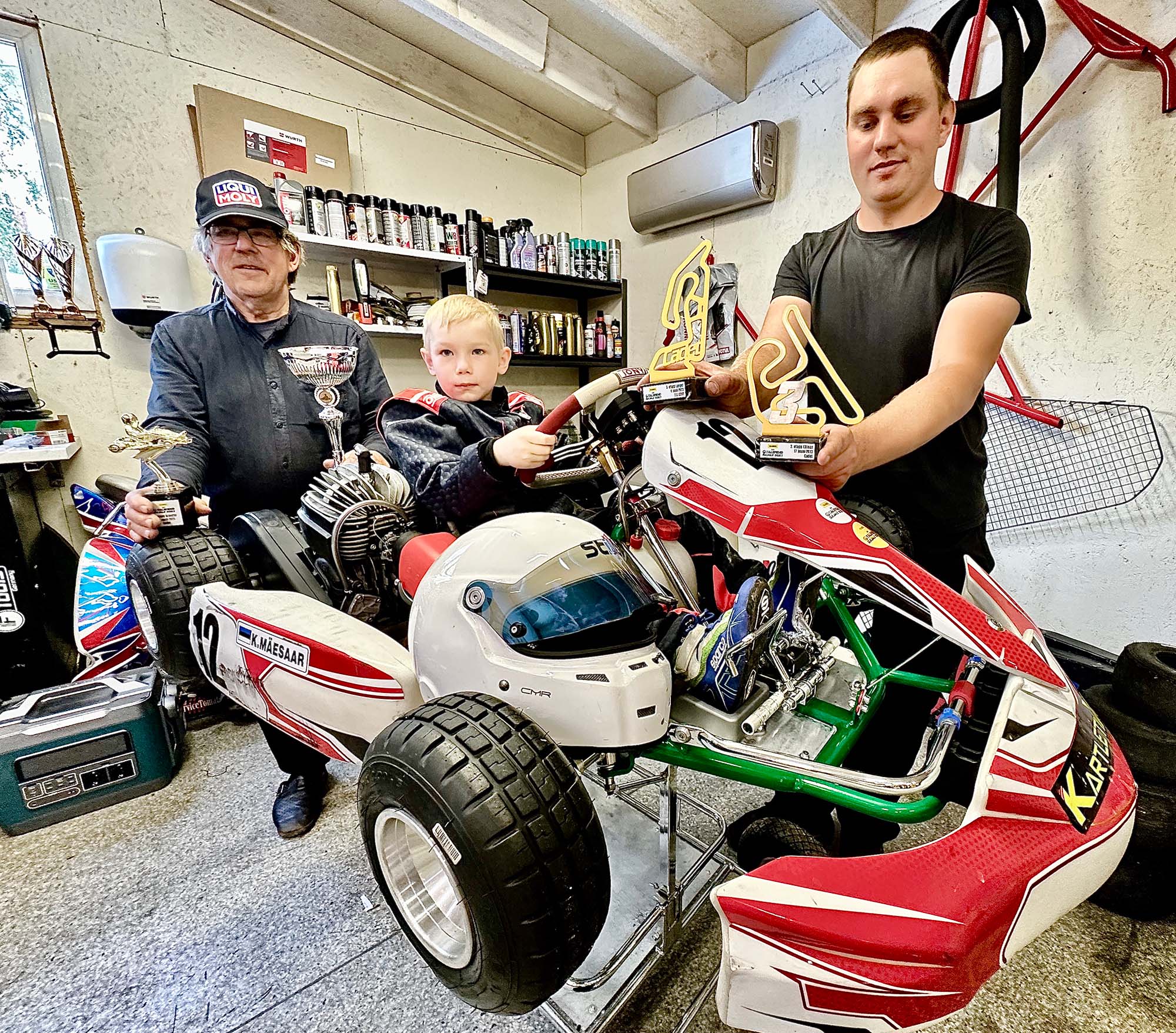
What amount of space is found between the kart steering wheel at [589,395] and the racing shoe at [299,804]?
117cm

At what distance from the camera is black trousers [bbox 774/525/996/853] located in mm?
1074

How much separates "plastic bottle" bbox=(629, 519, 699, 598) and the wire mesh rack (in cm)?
147

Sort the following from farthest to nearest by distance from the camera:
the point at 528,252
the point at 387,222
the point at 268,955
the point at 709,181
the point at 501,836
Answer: the point at 528,252 < the point at 709,181 < the point at 387,222 < the point at 268,955 < the point at 501,836

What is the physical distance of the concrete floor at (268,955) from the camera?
979mm

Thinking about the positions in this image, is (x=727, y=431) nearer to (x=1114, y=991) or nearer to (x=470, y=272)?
(x=1114, y=991)

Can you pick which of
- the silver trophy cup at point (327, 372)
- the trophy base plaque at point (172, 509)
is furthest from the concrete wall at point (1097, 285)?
the trophy base plaque at point (172, 509)

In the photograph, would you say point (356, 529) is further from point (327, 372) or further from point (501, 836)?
point (501, 836)

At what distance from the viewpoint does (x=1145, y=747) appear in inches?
46.7

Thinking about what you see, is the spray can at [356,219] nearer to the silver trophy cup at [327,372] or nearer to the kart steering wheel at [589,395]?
the silver trophy cup at [327,372]

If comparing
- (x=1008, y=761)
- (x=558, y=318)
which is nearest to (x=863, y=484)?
(x=1008, y=761)

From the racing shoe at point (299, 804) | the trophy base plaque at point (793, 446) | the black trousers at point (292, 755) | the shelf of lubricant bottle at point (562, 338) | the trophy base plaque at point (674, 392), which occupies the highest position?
the shelf of lubricant bottle at point (562, 338)

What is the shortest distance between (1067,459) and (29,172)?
4505 mm

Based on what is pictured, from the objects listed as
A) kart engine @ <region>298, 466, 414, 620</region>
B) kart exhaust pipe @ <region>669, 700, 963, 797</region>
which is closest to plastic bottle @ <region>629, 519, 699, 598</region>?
kart exhaust pipe @ <region>669, 700, 963, 797</region>

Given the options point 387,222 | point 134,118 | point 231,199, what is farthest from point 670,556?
point 134,118
